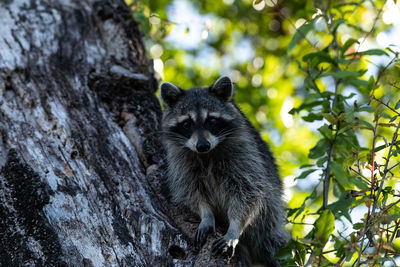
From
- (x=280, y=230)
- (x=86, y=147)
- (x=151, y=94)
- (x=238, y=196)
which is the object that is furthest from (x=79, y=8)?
(x=280, y=230)

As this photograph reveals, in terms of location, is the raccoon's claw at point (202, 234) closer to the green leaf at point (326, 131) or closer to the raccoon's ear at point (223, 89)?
the green leaf at point (326, 131)

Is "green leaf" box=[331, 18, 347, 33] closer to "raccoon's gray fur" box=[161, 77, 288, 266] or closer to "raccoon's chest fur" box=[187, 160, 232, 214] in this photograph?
"raccoon's gray fur" box=[161, 77, 288, 266]

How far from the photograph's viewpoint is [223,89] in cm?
352

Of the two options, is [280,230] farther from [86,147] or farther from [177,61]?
[177,61]

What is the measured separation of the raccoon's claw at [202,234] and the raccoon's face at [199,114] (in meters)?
0.57

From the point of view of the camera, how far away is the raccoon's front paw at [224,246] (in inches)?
102

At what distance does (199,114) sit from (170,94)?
14.0 inches

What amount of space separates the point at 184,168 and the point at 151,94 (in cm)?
71

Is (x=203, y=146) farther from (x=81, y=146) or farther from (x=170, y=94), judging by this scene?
(x=81, y=146)

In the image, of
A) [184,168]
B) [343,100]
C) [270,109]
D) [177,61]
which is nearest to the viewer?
[343,100]

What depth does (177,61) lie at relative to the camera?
20.6ft

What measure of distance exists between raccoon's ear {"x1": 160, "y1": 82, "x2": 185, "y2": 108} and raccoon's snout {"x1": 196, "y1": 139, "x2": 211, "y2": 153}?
59 cm

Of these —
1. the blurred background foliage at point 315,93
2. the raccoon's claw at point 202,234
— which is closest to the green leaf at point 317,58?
the blurred background foliage at point 315,93

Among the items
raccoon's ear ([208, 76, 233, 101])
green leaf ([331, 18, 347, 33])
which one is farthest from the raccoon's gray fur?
green leaf ([331, 18, 347, 33])
